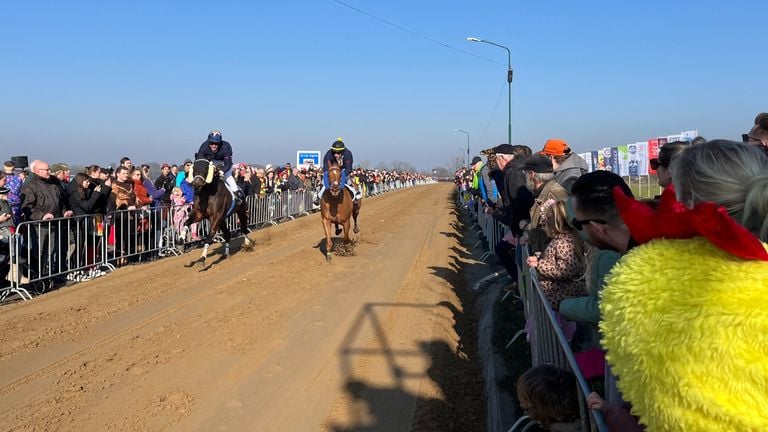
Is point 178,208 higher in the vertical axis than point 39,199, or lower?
lower

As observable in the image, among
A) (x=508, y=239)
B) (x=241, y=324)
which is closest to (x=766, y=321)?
(x=508, y=239)

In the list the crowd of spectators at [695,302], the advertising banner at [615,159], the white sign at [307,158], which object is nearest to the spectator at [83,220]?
the crowd of spectators at [695,302]

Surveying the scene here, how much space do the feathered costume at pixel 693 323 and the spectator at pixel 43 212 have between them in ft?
35.5

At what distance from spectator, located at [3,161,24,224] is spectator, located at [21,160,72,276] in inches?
4.1

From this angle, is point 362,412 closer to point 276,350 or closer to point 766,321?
point 276,350

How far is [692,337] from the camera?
5.40 ft

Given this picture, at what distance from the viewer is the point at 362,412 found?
17.0ft

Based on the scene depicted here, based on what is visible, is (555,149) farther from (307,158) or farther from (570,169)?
(307,158)

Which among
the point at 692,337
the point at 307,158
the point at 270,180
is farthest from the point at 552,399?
the point at 307,158

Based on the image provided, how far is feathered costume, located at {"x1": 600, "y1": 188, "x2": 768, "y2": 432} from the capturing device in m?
1.58

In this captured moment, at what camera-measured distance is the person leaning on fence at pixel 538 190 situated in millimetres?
5559

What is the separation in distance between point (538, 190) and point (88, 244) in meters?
9.47

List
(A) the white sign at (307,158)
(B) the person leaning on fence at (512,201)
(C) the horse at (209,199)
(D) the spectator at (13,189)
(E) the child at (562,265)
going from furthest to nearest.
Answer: (A) the white sign at (307,158) < (C) the horse at (209,199) < (D) the spectator at (13,189) < (B) the person leaning on fence at (512,201) < (E) the child at (562,265)

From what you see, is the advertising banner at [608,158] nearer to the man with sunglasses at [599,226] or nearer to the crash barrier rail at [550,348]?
the crash barrier rail at [550,348]
